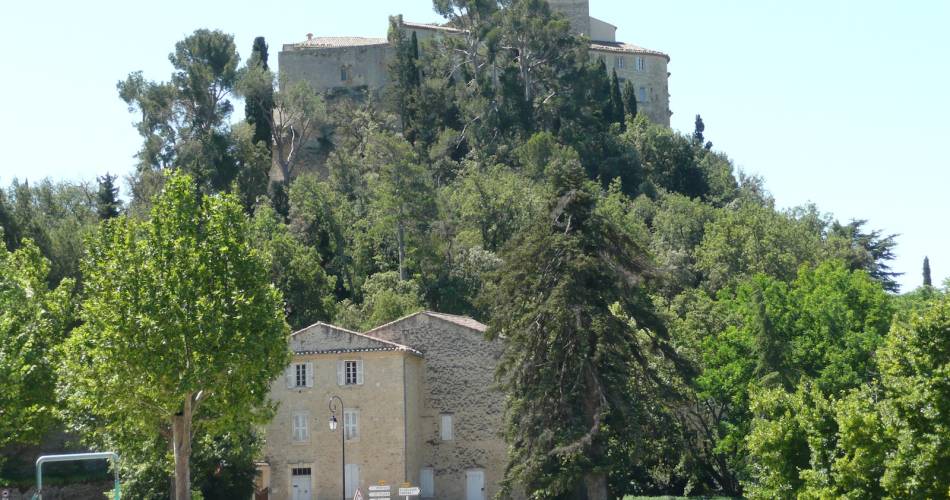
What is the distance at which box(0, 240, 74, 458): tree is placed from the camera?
5131 centimetres

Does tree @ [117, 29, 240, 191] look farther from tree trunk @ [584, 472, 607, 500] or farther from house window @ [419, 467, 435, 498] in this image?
tree trunk @ [584, 472, 607, 500]

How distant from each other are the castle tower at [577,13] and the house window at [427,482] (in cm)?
6983

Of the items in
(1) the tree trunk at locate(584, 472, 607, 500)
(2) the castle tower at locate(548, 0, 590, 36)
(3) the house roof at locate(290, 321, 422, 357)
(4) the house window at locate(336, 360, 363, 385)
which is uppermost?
(2) the castle tower at locate(548, 0, 590, 36)

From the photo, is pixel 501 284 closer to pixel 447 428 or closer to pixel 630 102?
pixel 447 428

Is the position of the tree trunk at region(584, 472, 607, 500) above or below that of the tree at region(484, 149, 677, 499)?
below

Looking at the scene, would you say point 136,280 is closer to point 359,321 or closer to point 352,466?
point 352,466

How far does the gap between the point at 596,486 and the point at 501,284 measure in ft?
26.8

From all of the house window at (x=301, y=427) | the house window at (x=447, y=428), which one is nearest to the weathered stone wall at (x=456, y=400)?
the house window at (x=447, y=428)

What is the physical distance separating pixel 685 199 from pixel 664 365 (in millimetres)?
43977

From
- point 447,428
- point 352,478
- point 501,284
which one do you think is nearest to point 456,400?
point 447,428

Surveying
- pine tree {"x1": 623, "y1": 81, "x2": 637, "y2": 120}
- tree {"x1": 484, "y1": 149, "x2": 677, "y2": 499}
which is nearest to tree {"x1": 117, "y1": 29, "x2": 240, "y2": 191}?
pine tree {"x1": 623, "y1": 81, "x2": 637, "y2": 120}

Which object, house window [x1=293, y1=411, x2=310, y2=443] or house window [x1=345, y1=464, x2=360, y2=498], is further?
house window [x1=293, y1=411, x2=310, y2=443]

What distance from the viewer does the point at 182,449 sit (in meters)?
42.7

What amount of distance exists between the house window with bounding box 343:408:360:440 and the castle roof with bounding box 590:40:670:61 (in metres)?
68.5
